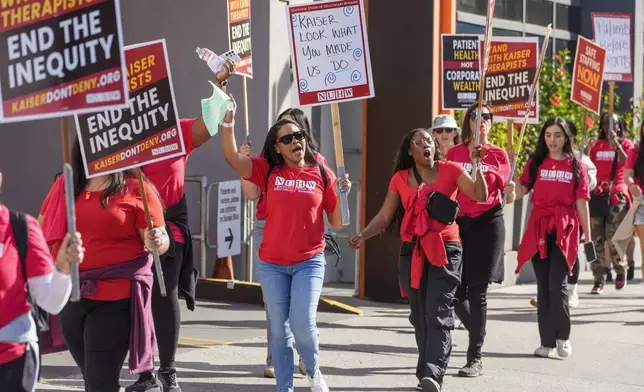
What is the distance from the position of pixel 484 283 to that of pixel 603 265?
16.6 feet

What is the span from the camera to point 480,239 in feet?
27.6

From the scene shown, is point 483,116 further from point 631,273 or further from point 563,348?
point 631,273

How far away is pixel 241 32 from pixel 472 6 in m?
7.20

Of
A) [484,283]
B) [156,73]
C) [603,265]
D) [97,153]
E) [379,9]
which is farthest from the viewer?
[603,265]

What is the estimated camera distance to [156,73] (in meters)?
6.37

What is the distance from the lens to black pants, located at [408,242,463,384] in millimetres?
Result: 7402

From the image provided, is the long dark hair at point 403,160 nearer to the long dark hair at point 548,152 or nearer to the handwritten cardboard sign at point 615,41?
the long dark hair at point 548,152

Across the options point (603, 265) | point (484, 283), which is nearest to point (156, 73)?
point (484, 283)

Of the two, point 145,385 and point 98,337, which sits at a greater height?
point 98,337

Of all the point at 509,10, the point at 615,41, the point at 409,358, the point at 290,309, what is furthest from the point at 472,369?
the point at 509,10

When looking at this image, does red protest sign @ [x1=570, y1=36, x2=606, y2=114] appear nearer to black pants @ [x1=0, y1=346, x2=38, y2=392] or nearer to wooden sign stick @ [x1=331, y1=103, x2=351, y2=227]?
wooden sign stick @ [x1=331, y1=103, x2=351, y2=227]

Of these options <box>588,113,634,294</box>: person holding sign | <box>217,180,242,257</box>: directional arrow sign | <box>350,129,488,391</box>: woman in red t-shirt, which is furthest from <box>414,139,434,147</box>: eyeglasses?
<box>588,113,634,294</box>: person holding sign

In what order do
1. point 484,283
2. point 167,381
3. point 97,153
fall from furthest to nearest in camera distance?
point 484,283 → point 167,381 → point 97,153

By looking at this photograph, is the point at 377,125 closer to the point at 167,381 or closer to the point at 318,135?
the point at 318,135
